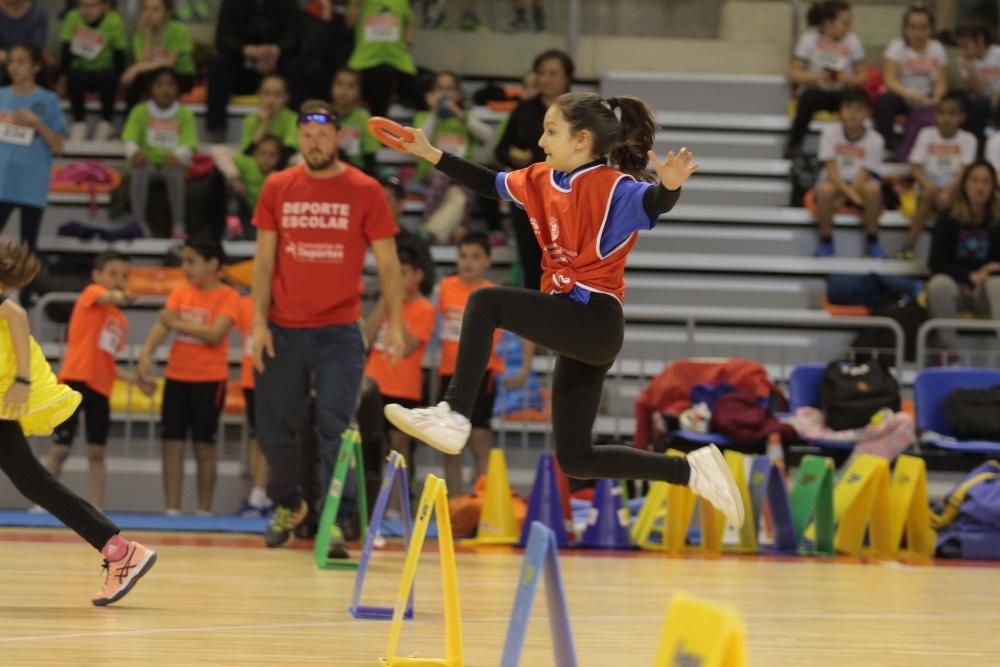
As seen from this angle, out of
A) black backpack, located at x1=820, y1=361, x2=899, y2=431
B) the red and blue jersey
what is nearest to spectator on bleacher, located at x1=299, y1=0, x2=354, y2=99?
black backpack, located at x1=820, y1=361, x2=899, y2=431

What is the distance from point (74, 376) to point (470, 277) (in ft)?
8.68

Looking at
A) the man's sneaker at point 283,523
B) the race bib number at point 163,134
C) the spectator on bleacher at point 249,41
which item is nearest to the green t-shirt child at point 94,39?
the spectator on bleacher at point 249,41

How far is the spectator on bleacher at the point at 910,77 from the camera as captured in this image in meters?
13.7

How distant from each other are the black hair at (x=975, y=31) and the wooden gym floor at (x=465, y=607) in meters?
6.48

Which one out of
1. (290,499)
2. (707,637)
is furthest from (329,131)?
(707,637)

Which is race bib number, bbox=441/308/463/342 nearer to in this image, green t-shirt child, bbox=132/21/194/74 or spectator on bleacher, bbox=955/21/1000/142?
green t-shirt child, bbox=132/21/194/74

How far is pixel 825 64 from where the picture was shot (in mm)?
13992

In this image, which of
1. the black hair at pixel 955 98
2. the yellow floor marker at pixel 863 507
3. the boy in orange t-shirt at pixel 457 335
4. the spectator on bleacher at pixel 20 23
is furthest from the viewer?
the spectator on bleacher at pixel 20 23

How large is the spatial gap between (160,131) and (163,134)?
0.03 metres

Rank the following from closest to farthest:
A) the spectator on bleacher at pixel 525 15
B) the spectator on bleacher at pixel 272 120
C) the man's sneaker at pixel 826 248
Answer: the spectator on bleacher at pixel 272 120 → the man's sneaker at pixel 826 248 → the spectator on bleacher at pixel 525 15

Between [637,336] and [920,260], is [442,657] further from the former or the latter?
[920,260]

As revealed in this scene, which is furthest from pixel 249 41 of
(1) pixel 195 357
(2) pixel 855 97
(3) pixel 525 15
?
(2) pixel 855 97

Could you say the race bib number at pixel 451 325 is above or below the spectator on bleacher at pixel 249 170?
below

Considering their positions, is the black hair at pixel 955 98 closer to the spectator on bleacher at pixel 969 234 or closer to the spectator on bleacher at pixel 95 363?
the spectator on bleacher at pixel 969 234
